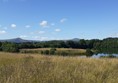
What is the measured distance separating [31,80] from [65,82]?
2.03 ft

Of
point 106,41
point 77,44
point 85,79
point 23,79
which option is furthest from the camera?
point 106,41

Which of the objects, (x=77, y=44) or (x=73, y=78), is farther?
(x=77, y=44)

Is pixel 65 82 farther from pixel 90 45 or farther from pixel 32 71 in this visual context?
pixel 90 45

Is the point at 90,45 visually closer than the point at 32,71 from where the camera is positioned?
No

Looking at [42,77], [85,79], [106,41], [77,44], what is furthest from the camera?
[106,41]

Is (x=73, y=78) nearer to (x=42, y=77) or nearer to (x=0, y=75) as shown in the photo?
(x=42, y=77)

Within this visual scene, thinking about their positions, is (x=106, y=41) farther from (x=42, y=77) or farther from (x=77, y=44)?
(x=42, y=77)

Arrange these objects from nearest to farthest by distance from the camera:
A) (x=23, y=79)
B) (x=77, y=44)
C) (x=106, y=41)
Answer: (x=23, y=79) < (x=77, y=44) < (x=106, y=41)

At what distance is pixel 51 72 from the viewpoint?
553cm

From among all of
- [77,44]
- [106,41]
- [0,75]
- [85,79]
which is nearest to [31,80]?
[0,75]

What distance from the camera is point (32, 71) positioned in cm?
516

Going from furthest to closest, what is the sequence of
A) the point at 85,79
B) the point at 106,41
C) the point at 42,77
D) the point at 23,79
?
the point at 106,41 → the point at 85,79 → the point at 42,77 → the point at 23,79

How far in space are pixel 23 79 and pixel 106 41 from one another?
139959 mm

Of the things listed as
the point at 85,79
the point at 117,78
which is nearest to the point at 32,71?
the point at 85,79
